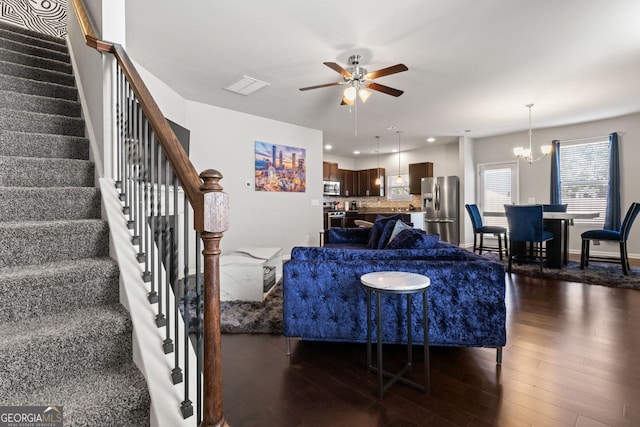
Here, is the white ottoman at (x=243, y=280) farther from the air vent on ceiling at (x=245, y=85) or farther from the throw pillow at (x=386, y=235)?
the air vent on ceiling at (x=245, y=85)

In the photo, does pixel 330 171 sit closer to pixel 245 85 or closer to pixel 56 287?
pixel 245 85

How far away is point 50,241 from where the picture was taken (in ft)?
4.85

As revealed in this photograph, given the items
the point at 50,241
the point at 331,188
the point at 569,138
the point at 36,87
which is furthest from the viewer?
the point at 331,188

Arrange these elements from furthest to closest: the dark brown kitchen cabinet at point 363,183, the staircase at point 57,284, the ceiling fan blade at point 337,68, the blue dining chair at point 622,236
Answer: the dark brown kitchen cabinet at point 363,183 < the blue dining chair at point 622,236 < the ceiling fan blade at point 337,68 < the staircase at point 57,284

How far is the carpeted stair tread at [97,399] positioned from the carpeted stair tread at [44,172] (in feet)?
4.08

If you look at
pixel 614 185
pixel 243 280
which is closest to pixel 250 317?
pixel 243 280

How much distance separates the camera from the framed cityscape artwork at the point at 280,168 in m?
5.76

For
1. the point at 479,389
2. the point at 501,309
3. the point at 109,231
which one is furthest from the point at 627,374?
the point at 109,231

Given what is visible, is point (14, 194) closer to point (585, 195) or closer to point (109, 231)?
point (109, 231)

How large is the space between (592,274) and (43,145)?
6.50 metres

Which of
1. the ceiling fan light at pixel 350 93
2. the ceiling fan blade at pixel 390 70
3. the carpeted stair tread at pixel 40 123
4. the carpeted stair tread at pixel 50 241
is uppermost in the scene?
the ceiling fan blade at pixel 390 70

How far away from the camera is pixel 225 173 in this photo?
5.27 metres

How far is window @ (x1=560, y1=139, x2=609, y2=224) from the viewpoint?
607 cm

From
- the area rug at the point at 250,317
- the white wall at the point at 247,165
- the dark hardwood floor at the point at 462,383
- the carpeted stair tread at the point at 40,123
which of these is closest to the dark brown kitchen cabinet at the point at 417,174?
the white wall at the point at 247,165
